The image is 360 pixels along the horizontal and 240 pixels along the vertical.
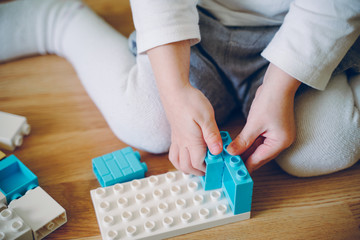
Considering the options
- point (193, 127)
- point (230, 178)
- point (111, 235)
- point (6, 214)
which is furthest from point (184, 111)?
point (6, 214)

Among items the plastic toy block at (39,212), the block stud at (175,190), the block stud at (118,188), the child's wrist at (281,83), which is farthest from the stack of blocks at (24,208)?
the child's wrist at (281,83)

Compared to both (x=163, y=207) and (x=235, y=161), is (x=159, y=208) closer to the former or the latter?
(x=163, y=207)

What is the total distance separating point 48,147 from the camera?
0.84 m

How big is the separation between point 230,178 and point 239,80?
0.27m

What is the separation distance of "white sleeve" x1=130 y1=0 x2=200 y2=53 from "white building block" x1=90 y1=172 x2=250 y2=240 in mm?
267

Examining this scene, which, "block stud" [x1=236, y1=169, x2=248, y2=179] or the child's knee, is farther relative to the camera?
the child's knee

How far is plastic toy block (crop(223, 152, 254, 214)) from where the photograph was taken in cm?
62

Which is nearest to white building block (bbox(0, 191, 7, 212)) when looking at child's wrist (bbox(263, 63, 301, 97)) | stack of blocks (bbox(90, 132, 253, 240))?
stack of blocks (bbox(90, 132, 253, 240))

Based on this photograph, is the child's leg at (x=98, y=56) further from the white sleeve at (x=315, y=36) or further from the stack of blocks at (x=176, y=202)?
the white sleeve at (x=315, y=36)

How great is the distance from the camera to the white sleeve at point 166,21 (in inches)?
26.3

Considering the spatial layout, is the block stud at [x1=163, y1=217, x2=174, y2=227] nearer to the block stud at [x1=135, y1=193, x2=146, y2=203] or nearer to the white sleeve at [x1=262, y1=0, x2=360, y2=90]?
the block stud at [x1=135, y1=193, x2=146, y2=203]

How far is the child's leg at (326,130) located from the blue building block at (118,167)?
31 centimetres

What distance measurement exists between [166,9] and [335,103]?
0.39m

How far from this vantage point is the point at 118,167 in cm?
74
